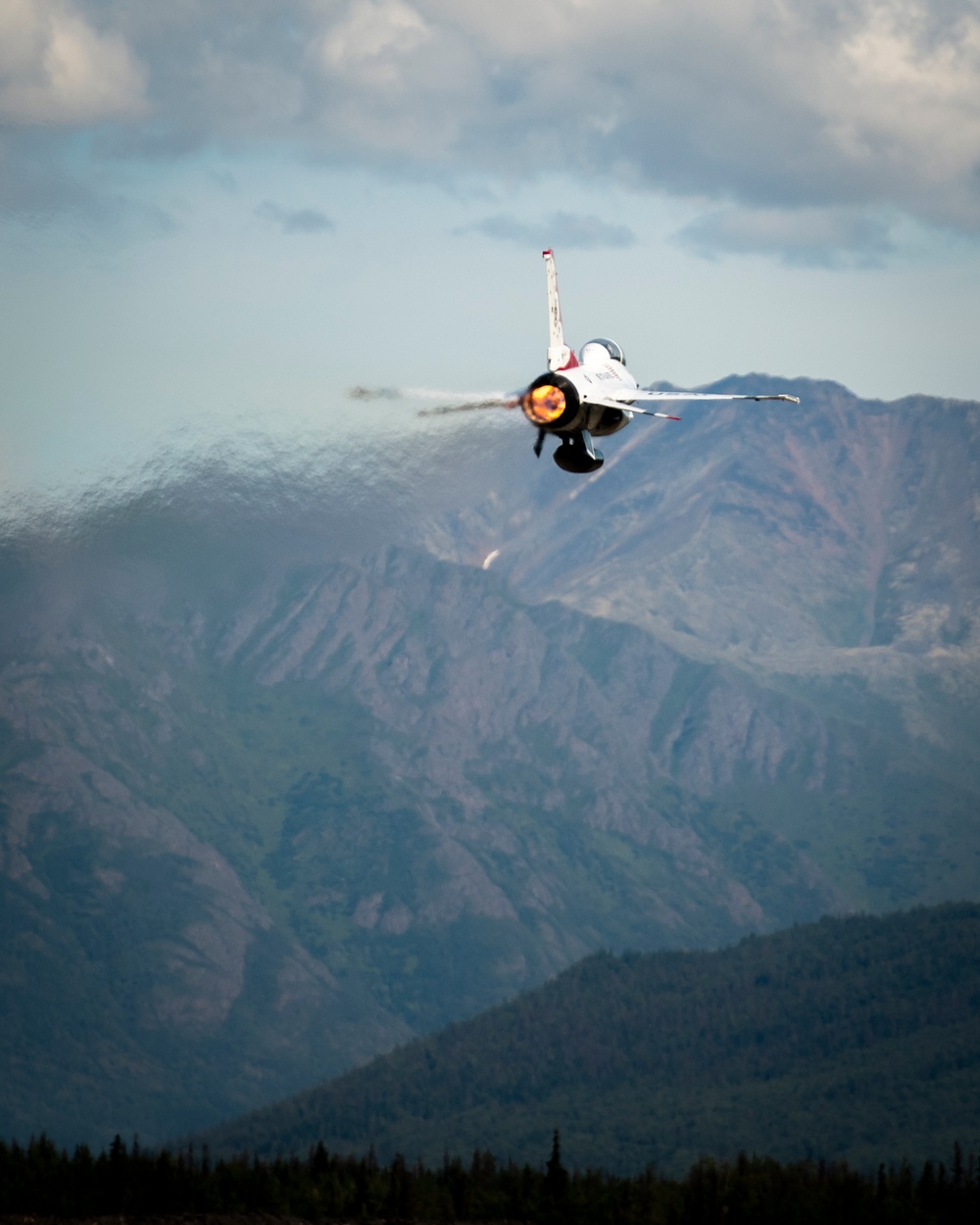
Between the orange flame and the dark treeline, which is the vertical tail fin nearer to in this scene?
the orange flame

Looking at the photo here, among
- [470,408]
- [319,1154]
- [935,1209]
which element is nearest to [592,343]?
[470,408]

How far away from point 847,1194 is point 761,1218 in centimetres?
1597

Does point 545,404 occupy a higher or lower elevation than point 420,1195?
higher

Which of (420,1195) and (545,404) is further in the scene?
(420,1195)

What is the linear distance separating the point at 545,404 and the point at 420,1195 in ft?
270

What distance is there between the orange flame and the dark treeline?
59.0 metres

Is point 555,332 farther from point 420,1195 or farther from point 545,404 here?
point 420,1195

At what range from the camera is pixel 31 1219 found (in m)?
117

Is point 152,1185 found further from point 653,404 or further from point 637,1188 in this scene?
point 653,404

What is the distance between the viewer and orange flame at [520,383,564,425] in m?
84.8

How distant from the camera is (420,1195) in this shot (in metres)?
152

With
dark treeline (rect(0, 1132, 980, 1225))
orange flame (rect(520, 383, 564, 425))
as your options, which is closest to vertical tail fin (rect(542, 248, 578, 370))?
orange flame (rect(520, 383, 564, 425))

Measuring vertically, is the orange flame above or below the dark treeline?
above

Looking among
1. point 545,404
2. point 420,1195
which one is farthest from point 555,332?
point 420,1195
